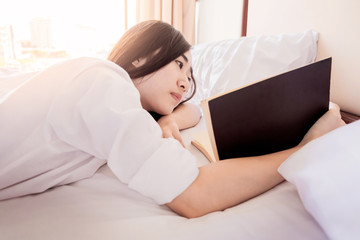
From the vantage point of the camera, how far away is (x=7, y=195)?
54 cm

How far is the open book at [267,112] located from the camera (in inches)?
19.7

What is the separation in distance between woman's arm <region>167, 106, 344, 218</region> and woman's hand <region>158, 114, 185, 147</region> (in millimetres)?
277

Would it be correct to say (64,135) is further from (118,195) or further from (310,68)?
(310,68)

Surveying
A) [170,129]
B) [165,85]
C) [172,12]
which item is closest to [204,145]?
[170,129]

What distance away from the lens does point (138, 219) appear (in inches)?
18.0

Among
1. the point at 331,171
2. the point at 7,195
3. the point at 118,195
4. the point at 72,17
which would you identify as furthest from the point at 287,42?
the point at 72,17

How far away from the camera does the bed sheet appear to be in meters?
0.41

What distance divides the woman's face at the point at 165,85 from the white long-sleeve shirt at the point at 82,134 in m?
0.24

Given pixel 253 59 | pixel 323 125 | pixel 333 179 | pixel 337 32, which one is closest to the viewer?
pixel 333 179

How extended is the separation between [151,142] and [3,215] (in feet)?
1.00

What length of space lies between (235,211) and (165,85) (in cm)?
49

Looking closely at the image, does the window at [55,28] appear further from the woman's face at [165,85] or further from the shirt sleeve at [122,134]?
the shirt sleeve at [122,134]

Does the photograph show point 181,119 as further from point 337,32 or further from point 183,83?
point 337,32

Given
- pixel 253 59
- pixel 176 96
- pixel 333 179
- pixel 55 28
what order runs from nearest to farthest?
pixel 333 179 < pixel 176 96 < pixel 253 59 < pixel 55 28
